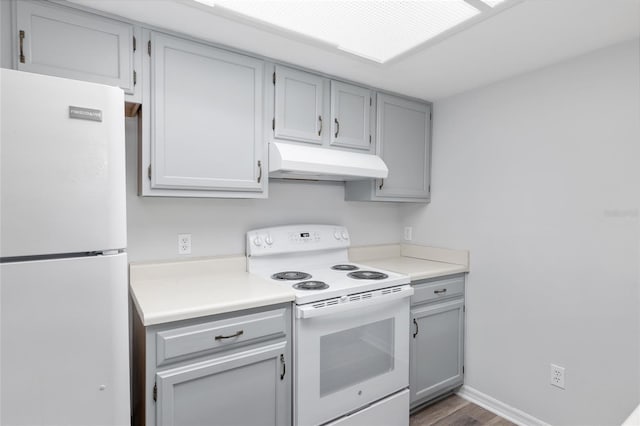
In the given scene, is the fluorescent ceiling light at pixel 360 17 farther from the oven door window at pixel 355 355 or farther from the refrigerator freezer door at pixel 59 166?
the oven door window at pixel 355 355

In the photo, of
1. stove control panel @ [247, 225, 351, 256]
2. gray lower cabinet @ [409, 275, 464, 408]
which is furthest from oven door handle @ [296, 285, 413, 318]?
stove control panel @ [247, 225, 351, 256]

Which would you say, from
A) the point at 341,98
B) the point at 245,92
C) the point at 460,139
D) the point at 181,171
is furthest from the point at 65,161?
the point at 460,139

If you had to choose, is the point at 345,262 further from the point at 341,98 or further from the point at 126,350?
the point at 126,350

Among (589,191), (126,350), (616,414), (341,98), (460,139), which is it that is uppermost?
(341,98)

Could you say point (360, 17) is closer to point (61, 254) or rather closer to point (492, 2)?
point (492, 2)

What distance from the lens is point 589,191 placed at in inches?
72.8

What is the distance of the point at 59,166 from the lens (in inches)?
40.8

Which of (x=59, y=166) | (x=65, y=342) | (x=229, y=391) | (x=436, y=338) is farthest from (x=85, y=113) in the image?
(x=436, y=338)

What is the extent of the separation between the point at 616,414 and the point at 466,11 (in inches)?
84.3

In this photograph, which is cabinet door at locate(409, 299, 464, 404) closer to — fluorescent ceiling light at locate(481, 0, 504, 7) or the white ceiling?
the white ceiling

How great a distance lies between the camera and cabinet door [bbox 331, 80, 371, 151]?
2.18 metres

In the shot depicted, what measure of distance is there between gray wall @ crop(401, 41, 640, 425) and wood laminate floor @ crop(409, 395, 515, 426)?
0.13m

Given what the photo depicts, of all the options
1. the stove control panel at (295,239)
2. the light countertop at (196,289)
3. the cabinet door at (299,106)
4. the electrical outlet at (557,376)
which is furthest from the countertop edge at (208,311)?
the electrical outlet at (557,376)

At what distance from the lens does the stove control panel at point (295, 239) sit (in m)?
2.12
